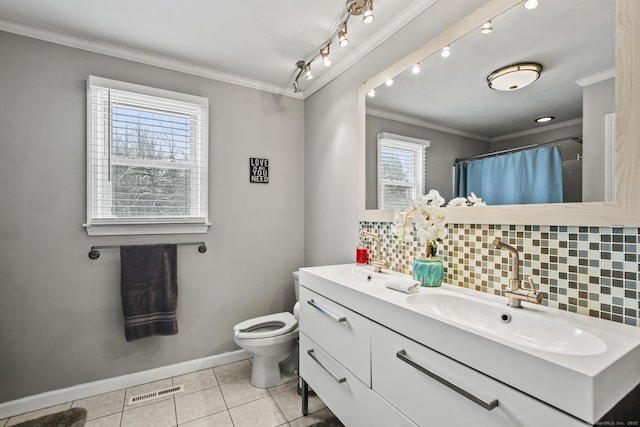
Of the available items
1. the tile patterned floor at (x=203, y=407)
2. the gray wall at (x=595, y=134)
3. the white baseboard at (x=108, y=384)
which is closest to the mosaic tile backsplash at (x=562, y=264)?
the gray wall at (x=595, y=134)

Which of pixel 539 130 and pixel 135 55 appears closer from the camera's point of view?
pixel 539 130

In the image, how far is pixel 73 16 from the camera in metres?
1.83

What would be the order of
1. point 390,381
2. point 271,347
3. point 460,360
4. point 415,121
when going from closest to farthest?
point 460,360
point 390,381
point 415,121
point 271,347

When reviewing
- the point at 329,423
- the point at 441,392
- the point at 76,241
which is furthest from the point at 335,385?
the point at 76,241

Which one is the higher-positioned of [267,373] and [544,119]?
[544,119]

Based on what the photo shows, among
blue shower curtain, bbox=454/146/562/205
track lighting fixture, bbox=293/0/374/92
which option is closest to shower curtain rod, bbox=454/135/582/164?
blue shower curtain, bbox=454/146/562/205

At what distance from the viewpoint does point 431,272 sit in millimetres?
1477

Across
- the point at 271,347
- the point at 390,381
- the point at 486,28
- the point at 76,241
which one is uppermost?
the point at 486,28

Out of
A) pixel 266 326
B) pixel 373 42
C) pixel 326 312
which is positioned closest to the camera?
pixel 326 312

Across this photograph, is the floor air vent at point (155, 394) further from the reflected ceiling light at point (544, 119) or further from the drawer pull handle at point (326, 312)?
the reflected ceiling light at point (544, 119)

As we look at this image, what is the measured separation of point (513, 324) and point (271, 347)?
5.06 ft

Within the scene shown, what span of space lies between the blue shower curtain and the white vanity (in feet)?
1.43

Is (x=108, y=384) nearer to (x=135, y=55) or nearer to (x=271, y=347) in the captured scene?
(x=271, y=347)

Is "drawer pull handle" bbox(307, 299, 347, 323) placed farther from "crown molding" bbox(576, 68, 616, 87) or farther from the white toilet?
"crown molding" bbox(576, 68, 616, 87)
